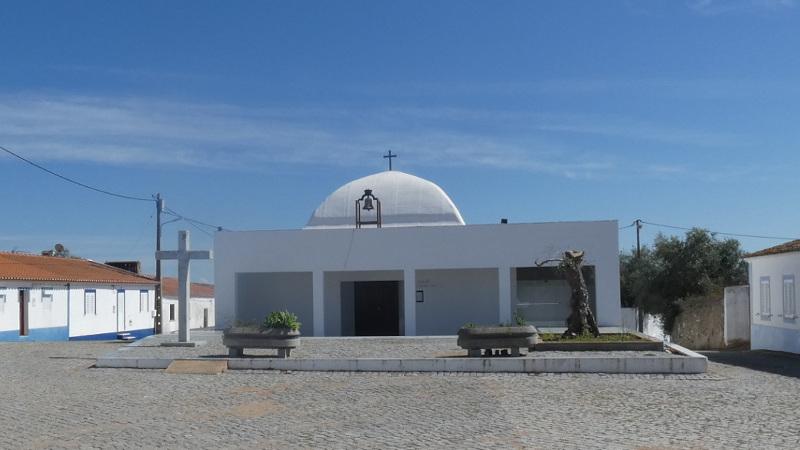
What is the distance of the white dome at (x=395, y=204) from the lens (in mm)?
29344

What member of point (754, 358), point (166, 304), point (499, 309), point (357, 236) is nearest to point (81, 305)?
point (166, 304)

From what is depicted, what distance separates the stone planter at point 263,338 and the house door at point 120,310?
26290mm

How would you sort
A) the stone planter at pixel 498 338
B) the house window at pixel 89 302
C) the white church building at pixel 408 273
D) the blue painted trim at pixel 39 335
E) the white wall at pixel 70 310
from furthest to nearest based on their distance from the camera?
the house window at pixel 89 302
the white wall at pixel 70 310
the blue painted trim at pixel 39 335
the white church building at pixel 408 273
the stone planter at pixel 498 338

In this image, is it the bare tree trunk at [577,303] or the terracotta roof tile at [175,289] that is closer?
the bare tree trunk at [577,303]

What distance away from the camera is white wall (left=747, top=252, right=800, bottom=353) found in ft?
72.9

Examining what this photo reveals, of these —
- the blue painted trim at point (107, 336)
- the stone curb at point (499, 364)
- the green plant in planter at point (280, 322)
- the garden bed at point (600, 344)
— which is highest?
the green plant in planter at point (280, 322)

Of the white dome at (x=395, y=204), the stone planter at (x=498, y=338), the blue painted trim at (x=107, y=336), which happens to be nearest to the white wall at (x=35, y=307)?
the blue painted trim at (x=107, y=336)

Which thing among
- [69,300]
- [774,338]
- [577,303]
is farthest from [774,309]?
[69,300]

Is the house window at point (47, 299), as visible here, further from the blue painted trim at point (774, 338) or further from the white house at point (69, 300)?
the blue painted trim at point (774, 338)

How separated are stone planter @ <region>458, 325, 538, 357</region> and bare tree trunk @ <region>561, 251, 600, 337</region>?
9.45 feet

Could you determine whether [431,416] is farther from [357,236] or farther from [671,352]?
[357,236]

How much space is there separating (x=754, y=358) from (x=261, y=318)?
1454cm

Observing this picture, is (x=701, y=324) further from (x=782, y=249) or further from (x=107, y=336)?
(x=107, y=336)

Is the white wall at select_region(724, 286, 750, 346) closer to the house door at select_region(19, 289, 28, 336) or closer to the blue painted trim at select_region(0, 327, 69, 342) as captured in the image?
the blue painted trim at select_region(0, 327, 69, 342)
